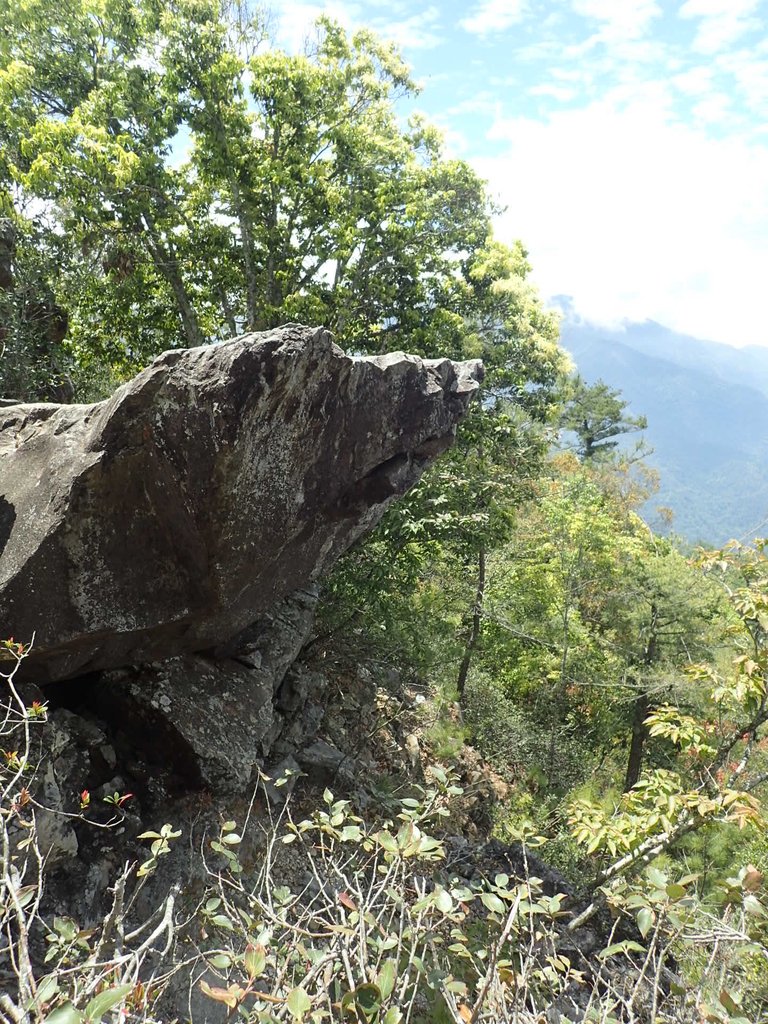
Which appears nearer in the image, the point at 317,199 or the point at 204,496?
the point at 204,496

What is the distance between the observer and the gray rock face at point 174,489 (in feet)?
20.1

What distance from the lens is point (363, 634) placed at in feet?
40.9

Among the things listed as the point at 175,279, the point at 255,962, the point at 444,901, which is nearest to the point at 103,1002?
the point at 255,962

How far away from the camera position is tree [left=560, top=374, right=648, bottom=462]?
4222 centimetres

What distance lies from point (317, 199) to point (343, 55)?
12.6 ft

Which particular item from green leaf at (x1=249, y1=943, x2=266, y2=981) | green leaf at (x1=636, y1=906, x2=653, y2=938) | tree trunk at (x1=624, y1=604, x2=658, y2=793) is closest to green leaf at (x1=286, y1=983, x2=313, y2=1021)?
green leaf at (x1=249, y1=943, x2=266, y2=981)

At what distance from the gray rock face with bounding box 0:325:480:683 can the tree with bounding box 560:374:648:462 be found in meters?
36.5

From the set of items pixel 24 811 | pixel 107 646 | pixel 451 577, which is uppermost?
pixel 107 646

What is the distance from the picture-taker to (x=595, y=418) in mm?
42812

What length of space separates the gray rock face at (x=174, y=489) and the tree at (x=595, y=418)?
1435 inches

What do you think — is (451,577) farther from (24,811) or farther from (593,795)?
(24,811)

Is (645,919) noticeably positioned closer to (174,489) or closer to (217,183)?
(174,489)

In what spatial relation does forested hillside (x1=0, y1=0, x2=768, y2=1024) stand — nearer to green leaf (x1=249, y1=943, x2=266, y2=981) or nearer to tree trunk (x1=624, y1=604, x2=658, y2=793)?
tree trunk (x1=624, y1=604, x2=658, y2=793)

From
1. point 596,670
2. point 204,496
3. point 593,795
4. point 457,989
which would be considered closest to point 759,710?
point 457,989
